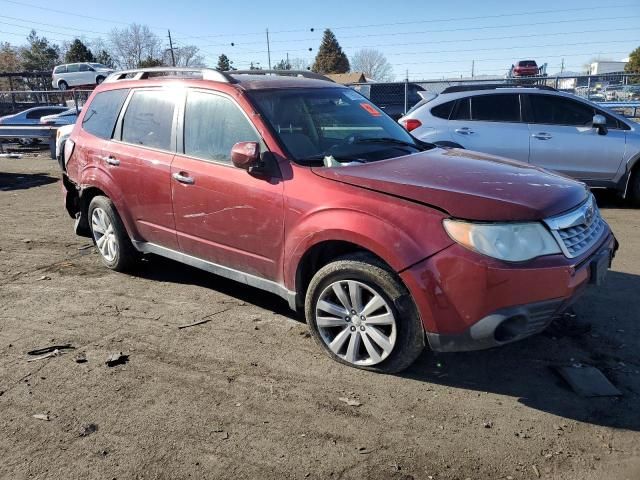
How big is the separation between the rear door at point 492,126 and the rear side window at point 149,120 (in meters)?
5.10

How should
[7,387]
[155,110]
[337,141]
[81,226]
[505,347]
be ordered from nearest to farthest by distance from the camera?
[7,387], [505,347], [337,141], [155,110], [81,226]

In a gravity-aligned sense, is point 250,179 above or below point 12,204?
above

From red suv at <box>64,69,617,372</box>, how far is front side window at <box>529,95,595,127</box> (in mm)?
4333

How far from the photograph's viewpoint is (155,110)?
Result: 4809mm

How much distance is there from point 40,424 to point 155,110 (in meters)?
2.82

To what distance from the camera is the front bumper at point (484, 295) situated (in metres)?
2.93

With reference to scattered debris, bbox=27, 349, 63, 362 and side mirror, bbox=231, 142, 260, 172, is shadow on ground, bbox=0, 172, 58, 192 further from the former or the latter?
side mirror, bbox=231, 142, 260, 172

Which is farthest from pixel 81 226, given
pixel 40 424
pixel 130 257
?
pixel 40 424

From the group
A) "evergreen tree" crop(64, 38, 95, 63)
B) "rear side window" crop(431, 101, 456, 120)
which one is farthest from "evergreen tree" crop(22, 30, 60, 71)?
"rear side window" crop(431, 101, 456, 120)

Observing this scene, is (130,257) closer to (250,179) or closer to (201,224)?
(201,224)

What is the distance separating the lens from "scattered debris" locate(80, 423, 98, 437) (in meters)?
2.94

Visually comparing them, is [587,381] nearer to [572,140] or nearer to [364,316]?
[364,316]

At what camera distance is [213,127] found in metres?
4.29

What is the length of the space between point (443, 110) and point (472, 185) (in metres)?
5.75
